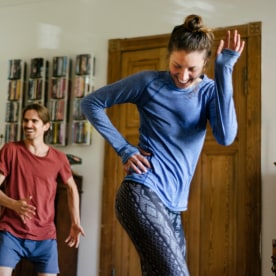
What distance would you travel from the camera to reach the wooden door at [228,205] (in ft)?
12.2

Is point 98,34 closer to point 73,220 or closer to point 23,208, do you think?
point 73,220

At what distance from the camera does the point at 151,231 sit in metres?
1.31

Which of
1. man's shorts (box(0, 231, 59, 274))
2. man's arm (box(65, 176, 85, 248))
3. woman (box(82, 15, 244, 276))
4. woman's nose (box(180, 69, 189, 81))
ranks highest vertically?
woman's nose (box(180, 69, 189, 81))

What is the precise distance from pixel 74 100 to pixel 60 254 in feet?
4.62

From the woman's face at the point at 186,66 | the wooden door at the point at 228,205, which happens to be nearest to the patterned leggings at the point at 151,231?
the woman's face at the point at 186,66

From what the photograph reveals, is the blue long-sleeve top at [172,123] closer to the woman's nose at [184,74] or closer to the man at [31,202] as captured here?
the woman's nose at [184,74]

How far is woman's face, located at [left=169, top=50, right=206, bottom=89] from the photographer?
140 cm

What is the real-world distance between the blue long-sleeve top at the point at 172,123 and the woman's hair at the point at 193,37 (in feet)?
0.37

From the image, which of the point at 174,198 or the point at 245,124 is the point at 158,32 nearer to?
the point at 245,124

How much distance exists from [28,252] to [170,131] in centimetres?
141

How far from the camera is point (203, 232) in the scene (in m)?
3.84

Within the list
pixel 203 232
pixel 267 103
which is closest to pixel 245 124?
pixel 267 103

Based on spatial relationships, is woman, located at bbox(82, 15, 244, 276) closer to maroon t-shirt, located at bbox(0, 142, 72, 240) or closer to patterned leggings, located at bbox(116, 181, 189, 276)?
patterned leggings, located at bbox(116, 181, 189, 276)

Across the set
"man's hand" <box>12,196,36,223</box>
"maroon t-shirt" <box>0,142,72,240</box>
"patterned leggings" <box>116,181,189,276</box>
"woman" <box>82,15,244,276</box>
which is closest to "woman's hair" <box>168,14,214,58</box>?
"woman" <box>82,15,244,276</box>
